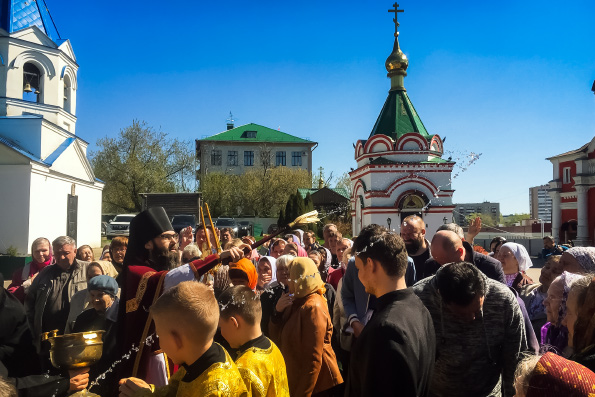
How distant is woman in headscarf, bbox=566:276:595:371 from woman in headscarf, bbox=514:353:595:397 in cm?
63

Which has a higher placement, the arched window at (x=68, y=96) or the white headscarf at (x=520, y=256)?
the arched window at (x=68, y=96)

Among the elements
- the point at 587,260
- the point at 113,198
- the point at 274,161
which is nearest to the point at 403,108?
the point at 587,260

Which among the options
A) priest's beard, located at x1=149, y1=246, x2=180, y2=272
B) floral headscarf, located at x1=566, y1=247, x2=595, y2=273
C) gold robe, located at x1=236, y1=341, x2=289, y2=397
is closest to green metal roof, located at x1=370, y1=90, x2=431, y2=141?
floral headscarf, located at x1=566, y1=247, x2=595, y2=273

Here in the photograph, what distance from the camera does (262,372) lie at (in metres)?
2.78

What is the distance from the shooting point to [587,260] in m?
4.34

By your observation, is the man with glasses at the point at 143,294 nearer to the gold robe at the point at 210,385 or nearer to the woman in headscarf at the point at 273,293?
the gold robe at the point at 210,385

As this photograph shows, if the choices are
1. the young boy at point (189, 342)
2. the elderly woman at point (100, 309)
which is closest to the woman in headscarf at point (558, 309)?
the young boy at point (189, 342)

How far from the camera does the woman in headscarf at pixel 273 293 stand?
4.63 m

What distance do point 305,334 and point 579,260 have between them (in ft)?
8.58

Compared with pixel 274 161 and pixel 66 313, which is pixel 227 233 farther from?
pixel 274 161

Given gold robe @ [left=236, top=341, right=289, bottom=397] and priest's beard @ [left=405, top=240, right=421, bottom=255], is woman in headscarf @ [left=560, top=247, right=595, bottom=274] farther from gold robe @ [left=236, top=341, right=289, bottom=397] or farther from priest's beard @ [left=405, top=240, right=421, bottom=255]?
gold robe @ [left=236, top=341, right=289, bottom=397]

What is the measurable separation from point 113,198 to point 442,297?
131ft

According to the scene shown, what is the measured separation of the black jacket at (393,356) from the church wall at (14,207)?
19.0 metres

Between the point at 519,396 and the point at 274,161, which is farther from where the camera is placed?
the point at 274,161
